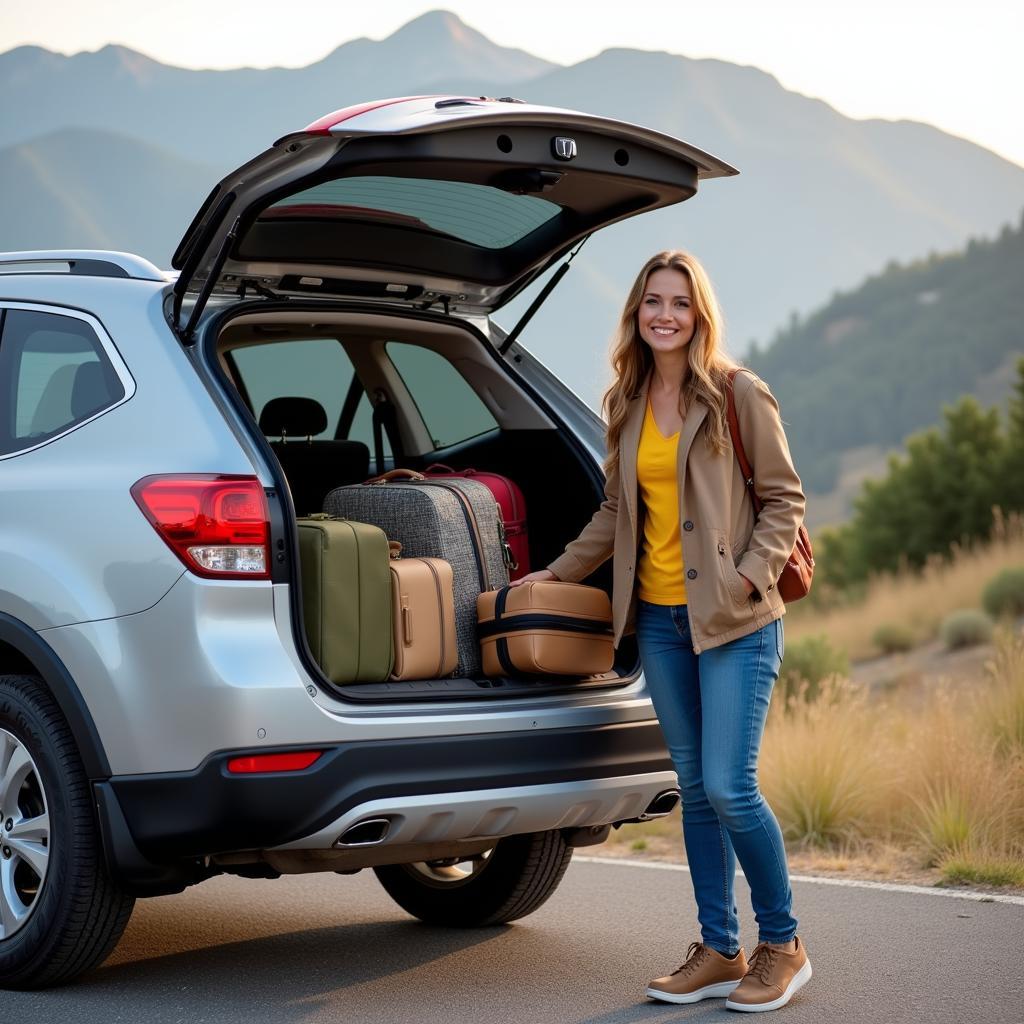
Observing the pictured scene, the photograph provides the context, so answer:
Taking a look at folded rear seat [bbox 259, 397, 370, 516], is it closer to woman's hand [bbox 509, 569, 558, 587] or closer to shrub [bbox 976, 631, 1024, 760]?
woman's hand [bbox 509, 569, 558, 587]

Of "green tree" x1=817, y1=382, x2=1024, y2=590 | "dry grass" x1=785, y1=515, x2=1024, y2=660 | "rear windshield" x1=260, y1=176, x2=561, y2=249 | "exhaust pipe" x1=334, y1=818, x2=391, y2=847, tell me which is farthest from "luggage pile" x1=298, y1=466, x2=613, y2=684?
"green tree" x1=817, y1=382, x2=1024, y2=590

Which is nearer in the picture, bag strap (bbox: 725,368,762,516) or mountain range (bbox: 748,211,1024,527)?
bag strap (bbox: 725,368,762,516)

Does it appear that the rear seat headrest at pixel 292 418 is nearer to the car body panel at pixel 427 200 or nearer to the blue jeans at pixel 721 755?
the car body panel at pixel 427 200

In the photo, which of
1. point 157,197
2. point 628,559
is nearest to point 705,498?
point 628,559

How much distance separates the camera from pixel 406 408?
6.02 m

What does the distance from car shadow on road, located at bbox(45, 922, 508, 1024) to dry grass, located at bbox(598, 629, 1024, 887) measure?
200cm

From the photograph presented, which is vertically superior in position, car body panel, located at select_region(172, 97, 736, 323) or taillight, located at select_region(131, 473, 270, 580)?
car body panel, located at select_region(172, 97, 736, 323)

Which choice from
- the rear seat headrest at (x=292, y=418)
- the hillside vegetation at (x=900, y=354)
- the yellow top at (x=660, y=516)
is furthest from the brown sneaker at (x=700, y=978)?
the hillside vegetation at (x=900, y=354)

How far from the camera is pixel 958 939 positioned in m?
5.23

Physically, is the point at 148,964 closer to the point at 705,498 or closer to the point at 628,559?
the point at 628,559

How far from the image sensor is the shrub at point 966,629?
58.0 feet

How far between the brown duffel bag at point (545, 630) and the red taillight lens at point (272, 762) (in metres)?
0.79

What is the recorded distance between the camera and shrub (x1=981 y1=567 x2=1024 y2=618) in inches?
710

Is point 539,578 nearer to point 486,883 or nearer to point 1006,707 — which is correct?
point 486,883
